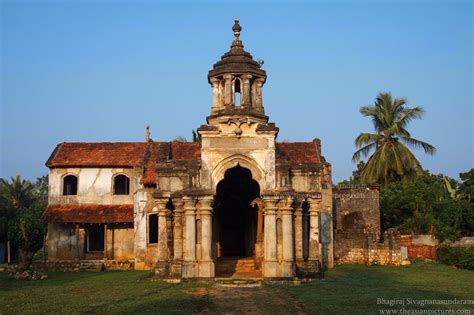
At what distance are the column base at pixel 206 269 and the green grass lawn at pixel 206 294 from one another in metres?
0.79

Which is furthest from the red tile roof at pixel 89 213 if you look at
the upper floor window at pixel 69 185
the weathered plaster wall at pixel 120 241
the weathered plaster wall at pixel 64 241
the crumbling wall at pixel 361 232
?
the crumbling wall at pixel 361 232

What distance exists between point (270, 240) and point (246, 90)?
583 centimetres

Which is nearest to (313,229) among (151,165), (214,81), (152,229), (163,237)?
→ (163,237)

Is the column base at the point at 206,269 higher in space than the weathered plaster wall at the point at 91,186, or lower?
lower

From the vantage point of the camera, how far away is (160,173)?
20.4 metres

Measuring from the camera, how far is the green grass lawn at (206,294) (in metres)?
13.7

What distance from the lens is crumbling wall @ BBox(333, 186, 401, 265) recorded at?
2806 centimetres

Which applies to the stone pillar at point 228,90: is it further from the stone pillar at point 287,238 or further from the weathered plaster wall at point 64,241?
the weathered plaster wall at point 64,241

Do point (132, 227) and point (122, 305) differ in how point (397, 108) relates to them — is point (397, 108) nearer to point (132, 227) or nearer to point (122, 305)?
point (132, 227)

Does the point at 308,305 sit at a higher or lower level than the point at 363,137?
lower

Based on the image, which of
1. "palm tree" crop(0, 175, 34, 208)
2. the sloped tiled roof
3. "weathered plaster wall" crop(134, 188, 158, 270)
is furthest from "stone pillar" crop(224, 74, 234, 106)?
"palm tree" crop(0, 175, 34, 208)

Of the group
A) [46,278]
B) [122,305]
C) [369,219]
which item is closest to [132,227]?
[46,278]

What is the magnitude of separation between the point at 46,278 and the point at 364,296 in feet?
47.3

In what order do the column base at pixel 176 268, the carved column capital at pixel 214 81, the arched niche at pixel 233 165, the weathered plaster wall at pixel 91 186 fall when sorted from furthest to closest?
the weathered plaster wall at pixel 91 186, the carved column capital at pixel 214 81, the column base at pixel 176 268, the arched niche at pixel 233 165
